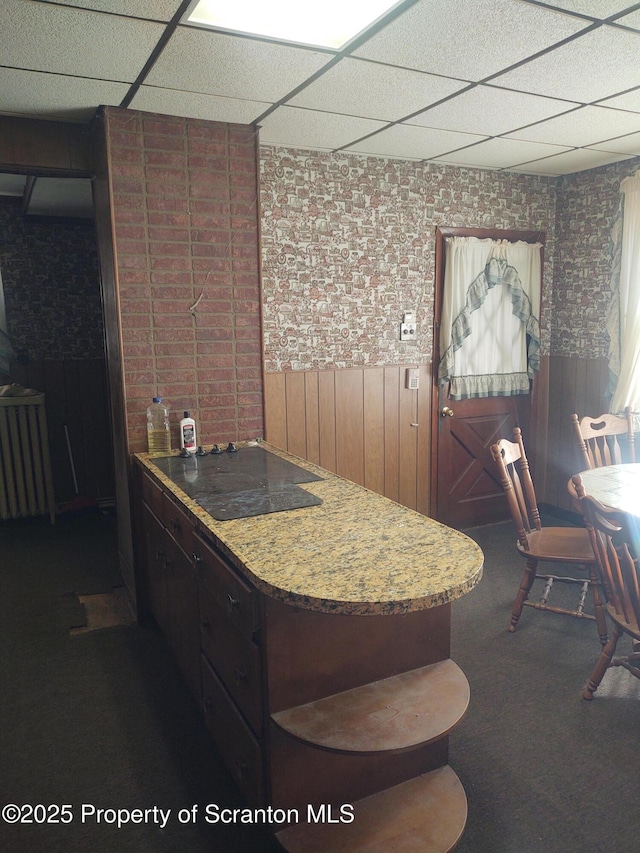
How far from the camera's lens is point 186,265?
2.97 metres

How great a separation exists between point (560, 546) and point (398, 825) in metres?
1.72

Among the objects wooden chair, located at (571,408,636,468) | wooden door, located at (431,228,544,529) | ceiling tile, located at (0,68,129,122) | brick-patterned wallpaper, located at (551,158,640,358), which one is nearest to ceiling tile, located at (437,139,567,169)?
wooden door, located at (431,228,544,529)

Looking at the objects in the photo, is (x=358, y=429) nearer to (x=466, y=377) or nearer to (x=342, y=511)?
(x=466, y=377)

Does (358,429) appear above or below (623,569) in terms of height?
above

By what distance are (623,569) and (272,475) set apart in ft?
4.45

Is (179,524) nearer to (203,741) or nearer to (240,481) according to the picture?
(240,481)

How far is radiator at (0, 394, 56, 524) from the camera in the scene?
4.48 m

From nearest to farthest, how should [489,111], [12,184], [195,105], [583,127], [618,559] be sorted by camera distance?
1. [618,559]
2. [195,105]
3. [489,111]
4. [583,127]
5. [12,184]

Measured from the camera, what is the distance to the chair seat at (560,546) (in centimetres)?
287

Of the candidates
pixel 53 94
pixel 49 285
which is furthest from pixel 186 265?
pixel 49 285

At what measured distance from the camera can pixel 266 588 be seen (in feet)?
4.92

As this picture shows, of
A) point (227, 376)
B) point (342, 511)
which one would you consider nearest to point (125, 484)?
point (227, 376)

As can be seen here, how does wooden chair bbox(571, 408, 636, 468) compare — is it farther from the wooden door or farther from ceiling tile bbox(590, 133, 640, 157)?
ceiling tile bbox(590, 133, 640, 157)

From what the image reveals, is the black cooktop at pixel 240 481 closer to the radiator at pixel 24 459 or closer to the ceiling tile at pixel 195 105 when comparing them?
the ceiling tile at pixel 195 105
